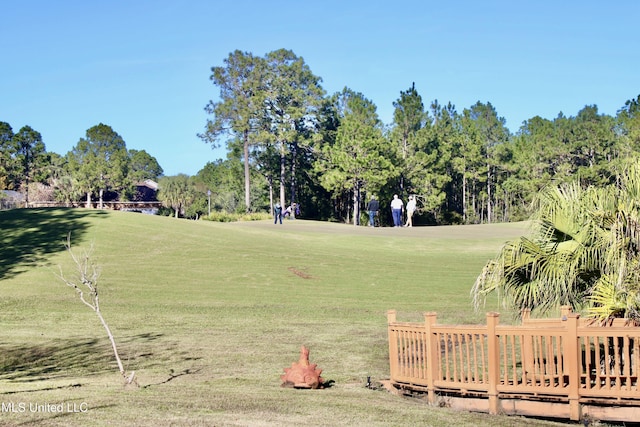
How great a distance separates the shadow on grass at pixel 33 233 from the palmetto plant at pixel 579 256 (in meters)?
18.1

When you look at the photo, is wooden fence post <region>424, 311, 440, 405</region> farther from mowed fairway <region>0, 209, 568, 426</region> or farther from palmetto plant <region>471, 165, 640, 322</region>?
palmetto plant <region>471, 165, 640, 322</region>

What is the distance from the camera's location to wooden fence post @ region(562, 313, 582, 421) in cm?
964

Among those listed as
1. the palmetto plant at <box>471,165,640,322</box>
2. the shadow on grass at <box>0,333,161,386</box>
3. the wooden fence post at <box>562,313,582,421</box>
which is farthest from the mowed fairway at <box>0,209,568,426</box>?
the palmetto plant at <box>471,165,640,322</box>

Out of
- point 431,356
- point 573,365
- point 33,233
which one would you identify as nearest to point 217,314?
point 431,356

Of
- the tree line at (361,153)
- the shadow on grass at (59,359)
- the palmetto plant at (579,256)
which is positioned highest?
the tree line at (361,153)

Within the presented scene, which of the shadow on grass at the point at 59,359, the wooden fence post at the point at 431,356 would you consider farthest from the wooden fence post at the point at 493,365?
the shadow on grass at the point at 59,359

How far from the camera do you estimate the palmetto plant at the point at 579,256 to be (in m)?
10.6

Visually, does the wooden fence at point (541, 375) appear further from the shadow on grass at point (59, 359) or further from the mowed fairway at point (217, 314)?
the shadow on grass at point (59, 359)

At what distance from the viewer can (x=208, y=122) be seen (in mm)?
67812

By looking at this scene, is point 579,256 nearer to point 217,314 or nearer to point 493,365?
point 493,365

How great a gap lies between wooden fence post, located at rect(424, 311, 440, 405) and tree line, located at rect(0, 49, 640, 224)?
5188 centimetres

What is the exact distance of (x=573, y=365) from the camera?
31.8ft

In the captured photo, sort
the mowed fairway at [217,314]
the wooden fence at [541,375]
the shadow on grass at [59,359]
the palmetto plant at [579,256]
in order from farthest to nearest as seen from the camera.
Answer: the shadow on grass at [59,359]
the palmetto plant at [579,256]
the wooden fence at [541,375]
the mowed fairway at [217,314]

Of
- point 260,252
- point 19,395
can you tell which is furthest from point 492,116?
point 19,395
